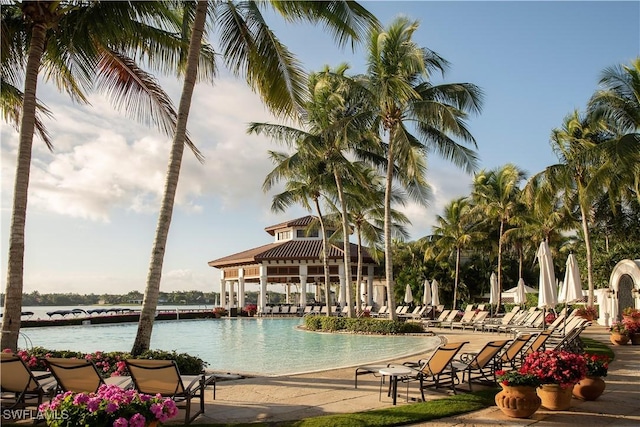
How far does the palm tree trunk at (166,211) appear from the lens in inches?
368

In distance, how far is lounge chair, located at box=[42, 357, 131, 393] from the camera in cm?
654

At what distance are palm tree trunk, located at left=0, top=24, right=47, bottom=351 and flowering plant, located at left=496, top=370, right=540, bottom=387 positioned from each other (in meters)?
8.14

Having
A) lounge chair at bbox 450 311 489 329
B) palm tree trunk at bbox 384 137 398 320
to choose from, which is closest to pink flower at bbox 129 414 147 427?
palm tree trunk at bbox 384 137 398 320

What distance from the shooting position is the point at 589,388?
25.5 ft

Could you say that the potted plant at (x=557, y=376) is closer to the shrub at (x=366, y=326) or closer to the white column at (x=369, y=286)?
the shrub at (x=366, y=326)

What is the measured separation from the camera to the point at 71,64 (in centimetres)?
1184

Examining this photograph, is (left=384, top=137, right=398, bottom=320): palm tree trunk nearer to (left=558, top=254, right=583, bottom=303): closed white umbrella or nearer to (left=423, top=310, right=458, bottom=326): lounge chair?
(left=423, top=310, right=458, bottom=326): lounge chair

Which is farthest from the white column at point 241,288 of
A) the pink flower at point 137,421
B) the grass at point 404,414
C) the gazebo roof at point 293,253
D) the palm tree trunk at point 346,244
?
the pink flower at point 137,421

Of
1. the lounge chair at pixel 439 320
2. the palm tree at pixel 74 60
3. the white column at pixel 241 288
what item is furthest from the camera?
the white column at pixel 241 288

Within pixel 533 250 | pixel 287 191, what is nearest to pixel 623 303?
pixel 287 191

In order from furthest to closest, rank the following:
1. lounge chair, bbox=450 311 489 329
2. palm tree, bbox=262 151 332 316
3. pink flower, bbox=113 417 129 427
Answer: palm tree, bbox=262 151 332 316, lounge chair, bbox=450 311 489 329, pink flower, bbox=113 417 129 427

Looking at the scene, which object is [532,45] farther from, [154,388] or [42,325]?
[42,325]

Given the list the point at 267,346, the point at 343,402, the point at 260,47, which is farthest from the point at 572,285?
the point at 260,47

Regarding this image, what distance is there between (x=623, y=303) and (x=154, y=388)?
23.1 m
